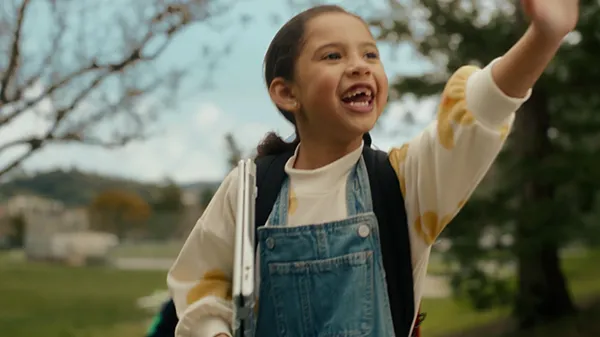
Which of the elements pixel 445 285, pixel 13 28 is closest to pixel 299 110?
pixel 13 28

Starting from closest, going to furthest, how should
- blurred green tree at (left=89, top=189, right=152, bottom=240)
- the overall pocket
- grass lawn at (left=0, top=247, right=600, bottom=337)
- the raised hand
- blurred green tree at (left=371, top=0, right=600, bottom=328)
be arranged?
the raised hand
the overall pocket
blurred green tree at (left=371, top=0, right=600, bottom=328)
grass lawn at (left=0, top=247, right=600, bottom=337)
blurred green tree at (left=89, top=189, right=152, bottom=240)

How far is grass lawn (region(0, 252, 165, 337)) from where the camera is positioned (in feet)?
12.8

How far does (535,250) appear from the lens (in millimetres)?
3248

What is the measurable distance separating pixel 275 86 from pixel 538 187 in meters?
2.76

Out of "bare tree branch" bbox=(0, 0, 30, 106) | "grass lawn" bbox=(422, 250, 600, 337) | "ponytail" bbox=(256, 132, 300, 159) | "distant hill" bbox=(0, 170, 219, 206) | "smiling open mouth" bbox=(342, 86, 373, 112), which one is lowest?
"grass lawn" bbox=(422, 250, 600, 337)

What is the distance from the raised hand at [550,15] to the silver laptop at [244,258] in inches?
12.9

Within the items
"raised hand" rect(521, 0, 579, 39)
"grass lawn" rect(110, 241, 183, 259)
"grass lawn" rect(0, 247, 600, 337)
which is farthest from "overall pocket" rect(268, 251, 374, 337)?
"grass lawn" rect(110, 241, 183, 259)

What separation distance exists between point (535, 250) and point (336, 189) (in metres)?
2.65

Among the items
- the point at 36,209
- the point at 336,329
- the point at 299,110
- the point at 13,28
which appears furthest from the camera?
the point at 36,209

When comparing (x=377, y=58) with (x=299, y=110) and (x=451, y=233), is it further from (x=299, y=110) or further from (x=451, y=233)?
(x=451, y=233)

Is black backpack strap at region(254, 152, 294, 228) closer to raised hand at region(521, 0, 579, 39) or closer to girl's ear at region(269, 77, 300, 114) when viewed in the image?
girl's ear at region(269, 77, 300, 114)

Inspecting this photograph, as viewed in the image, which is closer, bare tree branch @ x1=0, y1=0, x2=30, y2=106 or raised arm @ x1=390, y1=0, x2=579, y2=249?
raised arm @ x1=390, y1=0, x2=579, y2=249

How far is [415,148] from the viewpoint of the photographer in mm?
766

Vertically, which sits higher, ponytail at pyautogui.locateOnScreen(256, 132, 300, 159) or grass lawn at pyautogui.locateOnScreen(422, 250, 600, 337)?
ponytail at pyautogui.locateOnScreen(256, 132, 300, 159)
